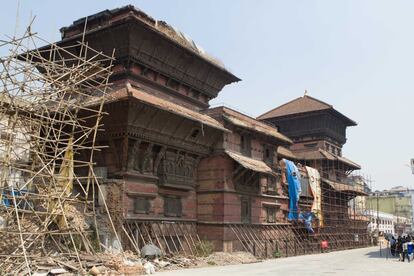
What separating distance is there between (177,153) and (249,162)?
4747mm

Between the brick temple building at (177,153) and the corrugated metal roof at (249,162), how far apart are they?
13cm

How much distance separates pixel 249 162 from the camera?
89.9 feet

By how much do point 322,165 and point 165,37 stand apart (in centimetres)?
2371

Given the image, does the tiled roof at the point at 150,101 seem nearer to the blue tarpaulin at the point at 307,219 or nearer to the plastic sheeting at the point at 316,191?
the blue tarpaulin at the point at 307,219

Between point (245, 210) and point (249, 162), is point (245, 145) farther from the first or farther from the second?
point (245, 210)

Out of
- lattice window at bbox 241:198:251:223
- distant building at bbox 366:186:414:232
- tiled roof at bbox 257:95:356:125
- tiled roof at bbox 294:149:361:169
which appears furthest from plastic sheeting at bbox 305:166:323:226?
distant building at bbox 366:186:414:232

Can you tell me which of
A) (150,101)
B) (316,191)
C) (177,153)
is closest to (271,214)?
(316,191)

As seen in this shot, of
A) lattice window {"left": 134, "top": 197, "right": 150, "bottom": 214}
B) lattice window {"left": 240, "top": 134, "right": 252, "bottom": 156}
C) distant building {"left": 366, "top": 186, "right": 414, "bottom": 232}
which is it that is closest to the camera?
lattice window {"left": 134, "top": 197, "right": 150, "bottom": 214}

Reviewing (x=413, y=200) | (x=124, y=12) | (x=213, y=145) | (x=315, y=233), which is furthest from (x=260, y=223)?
(x=413, y=200)

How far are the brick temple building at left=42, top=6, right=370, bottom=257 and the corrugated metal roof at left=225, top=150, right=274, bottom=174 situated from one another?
0.42 feet

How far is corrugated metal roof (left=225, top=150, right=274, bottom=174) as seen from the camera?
85.5ft

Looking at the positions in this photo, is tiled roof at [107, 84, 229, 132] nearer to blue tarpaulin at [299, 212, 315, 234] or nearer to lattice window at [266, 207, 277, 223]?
lattice window at [266, 207, 277, 223]

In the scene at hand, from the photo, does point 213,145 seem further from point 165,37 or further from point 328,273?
point 328,273

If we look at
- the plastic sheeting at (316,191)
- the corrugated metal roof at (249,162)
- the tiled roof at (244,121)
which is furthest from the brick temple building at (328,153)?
the corrugated metal roof at (249,162)
